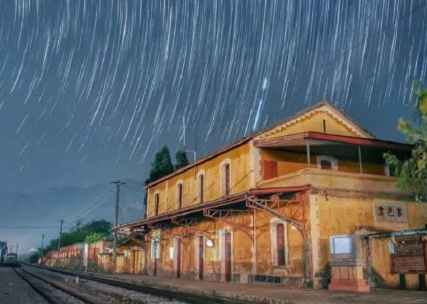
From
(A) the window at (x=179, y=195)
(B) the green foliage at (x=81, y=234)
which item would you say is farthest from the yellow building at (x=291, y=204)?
(B) the green foliage at (x=81, y=234)

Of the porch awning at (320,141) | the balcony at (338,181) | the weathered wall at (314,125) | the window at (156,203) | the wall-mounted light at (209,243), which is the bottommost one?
the wall-mounted light at (209,243)

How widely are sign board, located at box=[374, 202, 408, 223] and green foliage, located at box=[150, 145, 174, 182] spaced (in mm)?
29328

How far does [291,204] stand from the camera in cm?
1898

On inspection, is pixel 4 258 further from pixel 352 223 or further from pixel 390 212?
pixel 390 212

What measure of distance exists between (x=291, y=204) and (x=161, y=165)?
28908 millimetres

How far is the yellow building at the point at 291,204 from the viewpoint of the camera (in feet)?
58.3

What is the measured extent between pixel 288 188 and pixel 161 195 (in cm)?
1791

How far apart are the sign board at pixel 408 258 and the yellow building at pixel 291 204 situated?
702 mm

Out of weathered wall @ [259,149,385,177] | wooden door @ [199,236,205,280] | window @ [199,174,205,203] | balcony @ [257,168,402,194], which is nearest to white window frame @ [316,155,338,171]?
weathered wall @ [259,149,385,177]

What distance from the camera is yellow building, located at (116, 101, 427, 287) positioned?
17.8m

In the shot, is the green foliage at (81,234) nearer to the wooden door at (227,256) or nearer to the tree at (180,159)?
the tree at (180,159)

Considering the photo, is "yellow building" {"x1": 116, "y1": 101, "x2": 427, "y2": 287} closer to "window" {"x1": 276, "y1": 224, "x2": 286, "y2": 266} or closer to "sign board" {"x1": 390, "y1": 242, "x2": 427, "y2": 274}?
"window" {"x1": 276, "y1": 224, "x2": 286, "y2": 266}

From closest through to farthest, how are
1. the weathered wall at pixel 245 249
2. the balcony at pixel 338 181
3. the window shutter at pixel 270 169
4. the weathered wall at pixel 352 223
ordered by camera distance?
the weathered wall at pixel 352 223 → the balcony at pixel 338 181 → the weathered wall at pixel 245 249 → the window shutter at pixel 270 169

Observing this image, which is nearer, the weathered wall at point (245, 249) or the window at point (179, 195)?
the weathered wall at point (245, 249)
